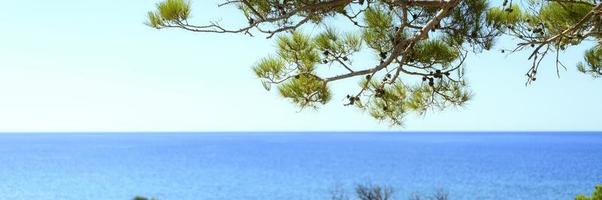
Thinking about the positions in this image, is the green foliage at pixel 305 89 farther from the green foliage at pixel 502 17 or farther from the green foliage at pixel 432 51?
the green foliage at pixel 502 17

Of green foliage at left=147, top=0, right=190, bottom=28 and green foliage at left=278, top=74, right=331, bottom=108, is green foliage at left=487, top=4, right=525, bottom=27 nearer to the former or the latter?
green foliage at left=278, top=74, right=331, bottom=108

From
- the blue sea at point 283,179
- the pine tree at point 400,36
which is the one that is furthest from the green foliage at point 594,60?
the blue sea at point 283,179

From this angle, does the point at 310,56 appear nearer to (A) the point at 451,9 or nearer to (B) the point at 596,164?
(A) the point at 451,9

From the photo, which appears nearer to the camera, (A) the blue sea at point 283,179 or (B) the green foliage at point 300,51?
(B) the green foliage at point 300,51

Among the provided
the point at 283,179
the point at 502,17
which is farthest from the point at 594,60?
the point at 283,179

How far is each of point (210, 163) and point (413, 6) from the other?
39.4 metres

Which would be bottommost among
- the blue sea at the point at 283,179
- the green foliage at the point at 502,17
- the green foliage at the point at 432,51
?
the blue sea at the point at 283,179

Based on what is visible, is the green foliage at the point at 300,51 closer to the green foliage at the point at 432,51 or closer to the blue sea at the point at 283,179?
the green foliage at the point at 432,51

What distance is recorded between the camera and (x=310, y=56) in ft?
13.0

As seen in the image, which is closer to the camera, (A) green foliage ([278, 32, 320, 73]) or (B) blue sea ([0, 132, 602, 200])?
(A) green foliage ([278, 32, 320, 73])

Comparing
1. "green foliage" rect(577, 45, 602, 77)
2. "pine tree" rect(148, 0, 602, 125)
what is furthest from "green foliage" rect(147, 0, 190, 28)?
"green foliage" rect(577, 45, 602, 77)

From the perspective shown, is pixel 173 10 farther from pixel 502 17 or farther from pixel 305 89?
pixel 502 17

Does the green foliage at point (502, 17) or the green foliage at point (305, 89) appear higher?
the green foliage at point (502, 17)

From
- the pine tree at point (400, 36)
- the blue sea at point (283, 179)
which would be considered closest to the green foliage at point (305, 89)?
the pine tree at point (400, 36)
